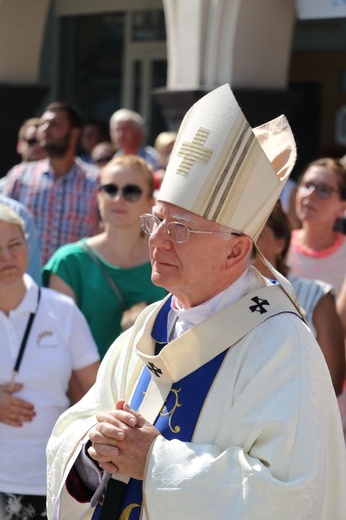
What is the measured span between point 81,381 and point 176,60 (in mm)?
4586

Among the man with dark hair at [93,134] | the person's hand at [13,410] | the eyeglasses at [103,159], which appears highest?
the person's hand at [13,410]

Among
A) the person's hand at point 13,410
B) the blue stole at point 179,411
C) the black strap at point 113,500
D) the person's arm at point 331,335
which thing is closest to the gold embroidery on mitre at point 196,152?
the blue stole at point 179,411

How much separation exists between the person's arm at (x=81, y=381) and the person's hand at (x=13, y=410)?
264 mm

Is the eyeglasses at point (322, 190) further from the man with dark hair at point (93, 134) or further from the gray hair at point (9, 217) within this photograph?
the man with dark hair at point (93, 134)

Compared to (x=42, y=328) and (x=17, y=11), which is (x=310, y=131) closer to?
(x=17, y=11)

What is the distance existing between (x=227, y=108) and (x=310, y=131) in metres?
9.60

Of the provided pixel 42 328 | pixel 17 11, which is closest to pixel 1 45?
pixel 17 11

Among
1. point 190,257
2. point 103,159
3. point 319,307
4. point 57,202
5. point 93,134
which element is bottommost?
point 93,134

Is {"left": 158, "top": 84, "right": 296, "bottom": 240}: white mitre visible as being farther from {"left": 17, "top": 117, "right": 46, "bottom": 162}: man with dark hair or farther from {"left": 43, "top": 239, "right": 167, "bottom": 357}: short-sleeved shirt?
{"left": 17, "top": 117, "right": 46, "bottom": 162}: man with dark hair

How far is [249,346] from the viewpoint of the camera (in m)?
2.67

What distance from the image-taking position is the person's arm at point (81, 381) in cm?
418

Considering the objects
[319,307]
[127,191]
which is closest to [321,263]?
[319,307]

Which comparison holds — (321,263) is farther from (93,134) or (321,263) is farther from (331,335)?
(93,134)

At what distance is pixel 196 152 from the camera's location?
2.77 meters
